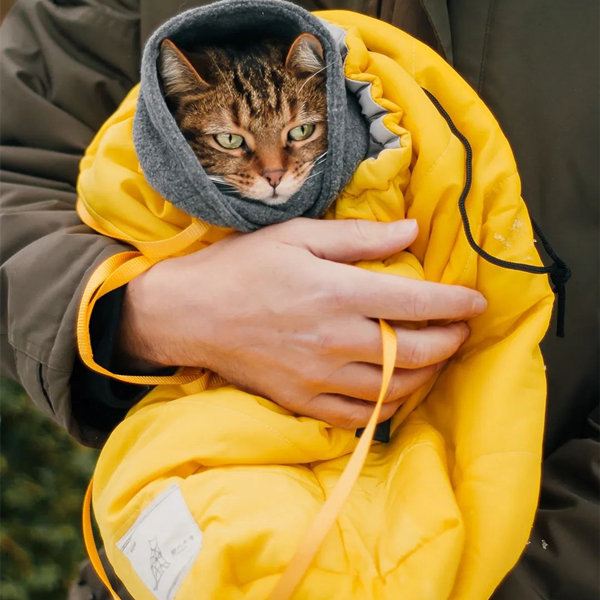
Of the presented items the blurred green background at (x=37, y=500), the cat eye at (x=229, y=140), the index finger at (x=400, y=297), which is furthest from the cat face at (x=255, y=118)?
the blurred green background at (x=37, y=500)

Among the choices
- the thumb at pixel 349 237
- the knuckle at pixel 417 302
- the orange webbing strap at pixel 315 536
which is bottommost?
the orange webbing strap at pixel 315 536

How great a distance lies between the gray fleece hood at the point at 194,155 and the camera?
2.15 ft

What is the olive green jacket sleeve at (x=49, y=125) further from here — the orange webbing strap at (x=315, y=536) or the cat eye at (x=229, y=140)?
the orange webbing strap at (x=315, y=536)

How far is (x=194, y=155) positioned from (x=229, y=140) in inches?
5.3

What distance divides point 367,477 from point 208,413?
0.70 ft

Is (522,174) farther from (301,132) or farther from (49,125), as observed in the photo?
(49,125)

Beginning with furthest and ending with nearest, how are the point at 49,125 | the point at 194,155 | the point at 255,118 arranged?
1. the point at 49,125
2. the point at 255,118
3. the point at 194,155

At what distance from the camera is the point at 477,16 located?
76 centimetres

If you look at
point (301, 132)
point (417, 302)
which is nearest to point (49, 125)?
point (301, 132)

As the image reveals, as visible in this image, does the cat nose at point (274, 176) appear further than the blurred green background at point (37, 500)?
No

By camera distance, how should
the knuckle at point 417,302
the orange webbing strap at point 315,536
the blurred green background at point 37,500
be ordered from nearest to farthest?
the orange webbing strap at point 315,536 → the knuckle at point 417,302 → the blurred green background at point 37,500

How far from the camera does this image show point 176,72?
708 mm

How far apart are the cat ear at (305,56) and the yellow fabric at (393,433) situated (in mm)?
46

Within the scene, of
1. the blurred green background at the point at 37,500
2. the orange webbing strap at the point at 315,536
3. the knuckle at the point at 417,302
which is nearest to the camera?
the orange webbing strap at the point at 315,536
